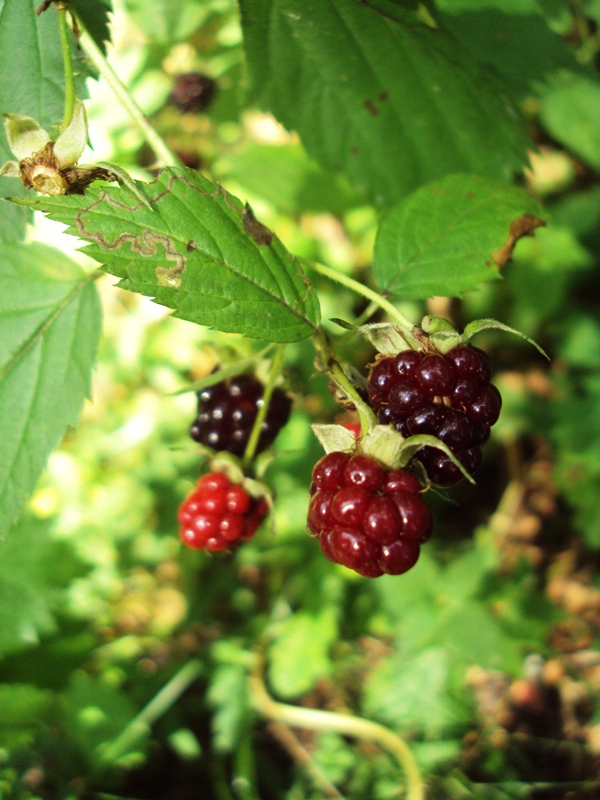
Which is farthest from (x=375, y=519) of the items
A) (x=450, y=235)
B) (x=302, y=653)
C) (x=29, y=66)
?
(x=302, y=653)

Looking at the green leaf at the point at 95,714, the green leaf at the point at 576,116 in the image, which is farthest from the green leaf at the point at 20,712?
the green leaf at the point at 576,116

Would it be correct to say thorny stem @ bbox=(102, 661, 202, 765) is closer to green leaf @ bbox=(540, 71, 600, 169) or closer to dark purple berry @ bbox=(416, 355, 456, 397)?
dark purple berry @ bbox=(416, 355, 456, 397)

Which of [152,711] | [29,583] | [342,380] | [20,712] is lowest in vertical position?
[152,711]

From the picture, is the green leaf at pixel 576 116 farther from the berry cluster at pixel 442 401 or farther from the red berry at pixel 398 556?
the red berry at pixel 398 556

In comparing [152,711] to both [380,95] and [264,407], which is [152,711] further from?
[380,95]

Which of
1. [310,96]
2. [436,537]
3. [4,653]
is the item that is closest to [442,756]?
[436,537]

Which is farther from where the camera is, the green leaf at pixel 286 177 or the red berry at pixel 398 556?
the green leaf at pixel 286 177
